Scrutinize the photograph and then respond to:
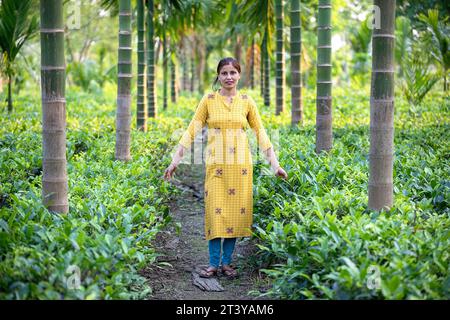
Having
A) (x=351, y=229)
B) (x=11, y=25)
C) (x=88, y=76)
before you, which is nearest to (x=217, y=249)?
(x=351, y=229)

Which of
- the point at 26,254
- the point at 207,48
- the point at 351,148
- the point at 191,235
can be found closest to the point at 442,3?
the point at 351,148

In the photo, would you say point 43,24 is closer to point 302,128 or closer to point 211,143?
point 211,143

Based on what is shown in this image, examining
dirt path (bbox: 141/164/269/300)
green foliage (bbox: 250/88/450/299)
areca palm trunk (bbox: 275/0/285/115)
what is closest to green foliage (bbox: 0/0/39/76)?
areca palm trunk (bbox: 275/0/285/115)

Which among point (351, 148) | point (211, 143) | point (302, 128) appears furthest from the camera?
point (302, 128)

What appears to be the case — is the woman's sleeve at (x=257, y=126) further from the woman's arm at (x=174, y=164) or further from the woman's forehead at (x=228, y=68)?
the woman's arm at (x=174, y=164)

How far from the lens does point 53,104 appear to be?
3943 mm

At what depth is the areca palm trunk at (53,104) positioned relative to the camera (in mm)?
3883

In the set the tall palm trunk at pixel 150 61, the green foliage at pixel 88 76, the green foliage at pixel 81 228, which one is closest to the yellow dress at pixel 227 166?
the green foliage at pixel 81 228

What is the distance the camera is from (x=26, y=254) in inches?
131

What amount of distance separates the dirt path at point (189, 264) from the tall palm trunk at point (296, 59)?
2.70 m

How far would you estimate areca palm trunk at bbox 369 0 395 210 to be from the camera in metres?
3.88

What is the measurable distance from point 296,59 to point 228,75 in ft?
14.9

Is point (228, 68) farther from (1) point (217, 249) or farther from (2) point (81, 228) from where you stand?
(2) point (81, 228)
